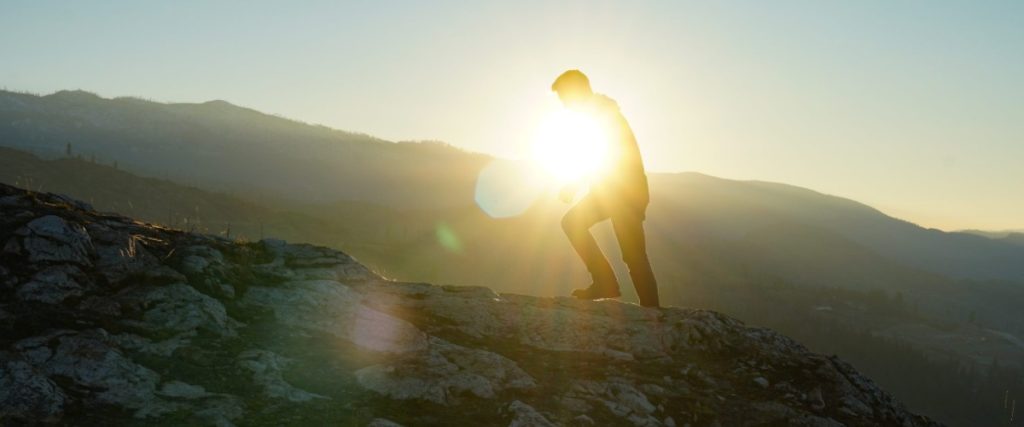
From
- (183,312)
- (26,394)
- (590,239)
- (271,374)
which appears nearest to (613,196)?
(590,239)

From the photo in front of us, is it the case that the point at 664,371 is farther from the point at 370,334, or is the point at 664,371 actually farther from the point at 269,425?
the point at 269,425

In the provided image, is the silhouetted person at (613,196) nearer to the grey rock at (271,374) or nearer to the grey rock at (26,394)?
the grey rock at (271,374)

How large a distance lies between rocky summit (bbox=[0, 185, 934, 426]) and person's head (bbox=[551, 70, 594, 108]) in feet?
10.6

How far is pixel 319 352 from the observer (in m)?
7.85

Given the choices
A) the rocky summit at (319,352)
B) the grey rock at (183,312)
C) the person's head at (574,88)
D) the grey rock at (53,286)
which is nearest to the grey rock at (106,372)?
the rocky summit at (319,352)

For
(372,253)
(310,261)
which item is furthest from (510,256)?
(310,261)

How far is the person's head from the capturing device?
10859 millimetres

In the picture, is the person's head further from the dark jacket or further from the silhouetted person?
the dark jacket

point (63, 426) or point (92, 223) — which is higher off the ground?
point (92, 223)

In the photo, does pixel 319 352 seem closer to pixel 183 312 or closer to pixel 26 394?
pixel 183 312

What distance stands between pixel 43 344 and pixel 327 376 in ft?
8.50

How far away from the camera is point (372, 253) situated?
5955 inches

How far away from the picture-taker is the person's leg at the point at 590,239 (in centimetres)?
1140

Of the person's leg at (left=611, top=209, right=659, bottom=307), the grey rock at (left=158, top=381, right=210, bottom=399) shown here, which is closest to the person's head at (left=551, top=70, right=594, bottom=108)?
the person's leg at (left=611, top=209, right=659, bottom=307)
